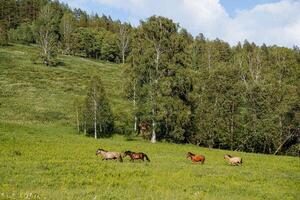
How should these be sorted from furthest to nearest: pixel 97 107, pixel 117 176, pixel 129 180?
pixel 97 107 < pixel 117 176 < pixel 129 180

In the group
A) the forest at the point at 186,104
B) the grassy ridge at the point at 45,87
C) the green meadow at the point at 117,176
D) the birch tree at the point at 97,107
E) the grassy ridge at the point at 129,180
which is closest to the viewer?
the grassy ridge at the point at 129,180

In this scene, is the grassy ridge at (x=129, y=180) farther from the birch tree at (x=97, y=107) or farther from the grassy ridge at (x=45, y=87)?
the grassy ridge at (x=45, y=87)

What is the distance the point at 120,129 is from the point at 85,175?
143 feet

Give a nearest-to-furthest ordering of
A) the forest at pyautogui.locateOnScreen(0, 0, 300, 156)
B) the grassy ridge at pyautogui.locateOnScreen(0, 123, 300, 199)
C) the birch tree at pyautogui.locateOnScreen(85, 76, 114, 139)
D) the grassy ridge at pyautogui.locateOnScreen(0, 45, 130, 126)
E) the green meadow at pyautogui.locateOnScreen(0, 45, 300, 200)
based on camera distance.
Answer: the grassy ridge at pyautogui.locateOnScreen(0, 123, 300, 199)
the green meadow at pyautogui.locateOnScreen(0, 45, 300, 200)
the forest at pyautogui.locateOnScreen(0, 0, 300, 156)
the birch tree at pyautogui.locateOnScreen(85, 76, 114, 139)
the grassy ridge at pyautogui.locateOnScreen(0, 45, 130, 126)

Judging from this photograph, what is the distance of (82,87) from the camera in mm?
110250

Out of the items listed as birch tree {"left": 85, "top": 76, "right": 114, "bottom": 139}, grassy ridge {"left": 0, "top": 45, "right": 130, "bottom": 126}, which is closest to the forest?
birch tree {"left": 85, "top": 76, "right": 114, "bottom": 139}

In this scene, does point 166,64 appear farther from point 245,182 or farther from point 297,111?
point 245,182

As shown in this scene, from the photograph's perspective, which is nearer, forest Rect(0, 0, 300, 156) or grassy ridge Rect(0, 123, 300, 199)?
grassy ridge Rect(0, 123, 300, 199)

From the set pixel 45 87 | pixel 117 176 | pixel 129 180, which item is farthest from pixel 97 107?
pixel 129 180

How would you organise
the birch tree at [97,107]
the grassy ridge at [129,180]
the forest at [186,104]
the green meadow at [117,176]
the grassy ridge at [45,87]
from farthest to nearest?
the grassy ridge at [45,87], the birch tree at [97,107], the forest at [186,104], the green meadow at [117,176], the grassy ridge at [129,180]

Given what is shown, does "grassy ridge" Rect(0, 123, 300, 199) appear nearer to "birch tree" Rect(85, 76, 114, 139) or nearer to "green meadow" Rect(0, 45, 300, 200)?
"green meadow" Rect(0, 45, 300, 200)

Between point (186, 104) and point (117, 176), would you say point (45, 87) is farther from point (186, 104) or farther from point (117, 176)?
point (117, 176)

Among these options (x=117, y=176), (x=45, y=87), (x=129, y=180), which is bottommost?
(x=117, y=176)

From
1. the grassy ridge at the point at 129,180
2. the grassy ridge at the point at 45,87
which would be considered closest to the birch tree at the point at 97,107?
the grassy ridge at the point at 45,87
